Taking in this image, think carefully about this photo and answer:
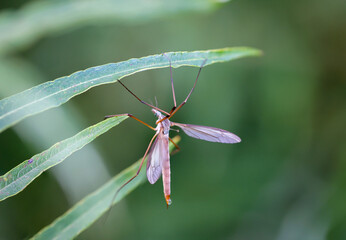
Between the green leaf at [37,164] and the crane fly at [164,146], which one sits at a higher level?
the green leaf at [37,164]

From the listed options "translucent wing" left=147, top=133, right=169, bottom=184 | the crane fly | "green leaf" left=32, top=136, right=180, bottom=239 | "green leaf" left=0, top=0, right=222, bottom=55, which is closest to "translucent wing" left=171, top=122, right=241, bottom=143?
the crane fly

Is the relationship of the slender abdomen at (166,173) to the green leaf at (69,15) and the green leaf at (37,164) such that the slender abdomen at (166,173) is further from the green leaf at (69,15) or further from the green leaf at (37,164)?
the green leaf at (69,15)

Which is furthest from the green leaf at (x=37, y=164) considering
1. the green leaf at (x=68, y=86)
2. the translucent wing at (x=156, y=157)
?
the translucent wing at (x=156, y=157)

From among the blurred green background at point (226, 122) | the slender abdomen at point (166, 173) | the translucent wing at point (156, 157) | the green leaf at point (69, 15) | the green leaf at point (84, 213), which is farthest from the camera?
the blurred green background at point (226, 122)

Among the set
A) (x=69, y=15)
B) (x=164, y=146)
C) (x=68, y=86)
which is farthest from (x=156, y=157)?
Answer: (x=69, y=15)

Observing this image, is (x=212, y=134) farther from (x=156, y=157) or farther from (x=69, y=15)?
(x=69, y=15)

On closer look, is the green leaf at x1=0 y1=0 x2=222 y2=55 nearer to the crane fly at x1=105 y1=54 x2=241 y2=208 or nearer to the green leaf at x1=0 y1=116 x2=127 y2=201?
the crane fly at x1=105 y1=54 x2=241 y2=208
